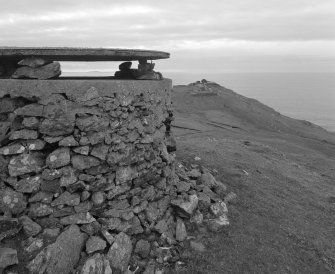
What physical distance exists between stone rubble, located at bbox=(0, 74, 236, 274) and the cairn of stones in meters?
0.02

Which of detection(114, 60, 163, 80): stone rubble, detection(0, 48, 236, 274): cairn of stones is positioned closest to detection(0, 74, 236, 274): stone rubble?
detection(0, 48, 236, 274): cairn of stones

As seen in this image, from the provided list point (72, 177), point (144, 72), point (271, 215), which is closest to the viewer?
point (72, 177)

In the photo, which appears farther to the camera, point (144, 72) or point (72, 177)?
point (144, 72)

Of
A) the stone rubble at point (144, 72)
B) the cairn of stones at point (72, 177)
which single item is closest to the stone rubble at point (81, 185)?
the cairn of stones at point (72, 177)

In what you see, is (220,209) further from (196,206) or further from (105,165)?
(105,165)

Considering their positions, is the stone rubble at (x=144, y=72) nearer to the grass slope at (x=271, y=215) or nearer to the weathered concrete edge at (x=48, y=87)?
the weathered concrete edge at (x=48, y=87)

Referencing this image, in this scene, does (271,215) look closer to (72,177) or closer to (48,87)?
(72,177)

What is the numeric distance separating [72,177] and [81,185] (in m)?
0.20

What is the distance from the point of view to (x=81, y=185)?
6.24 m

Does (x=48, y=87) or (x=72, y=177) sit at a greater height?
(x=48, y=87)

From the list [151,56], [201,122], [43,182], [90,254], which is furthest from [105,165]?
[201,122]

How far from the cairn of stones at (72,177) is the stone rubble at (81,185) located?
2cm

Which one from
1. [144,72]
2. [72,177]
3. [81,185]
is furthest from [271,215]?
[72,177]

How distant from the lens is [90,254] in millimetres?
6145
